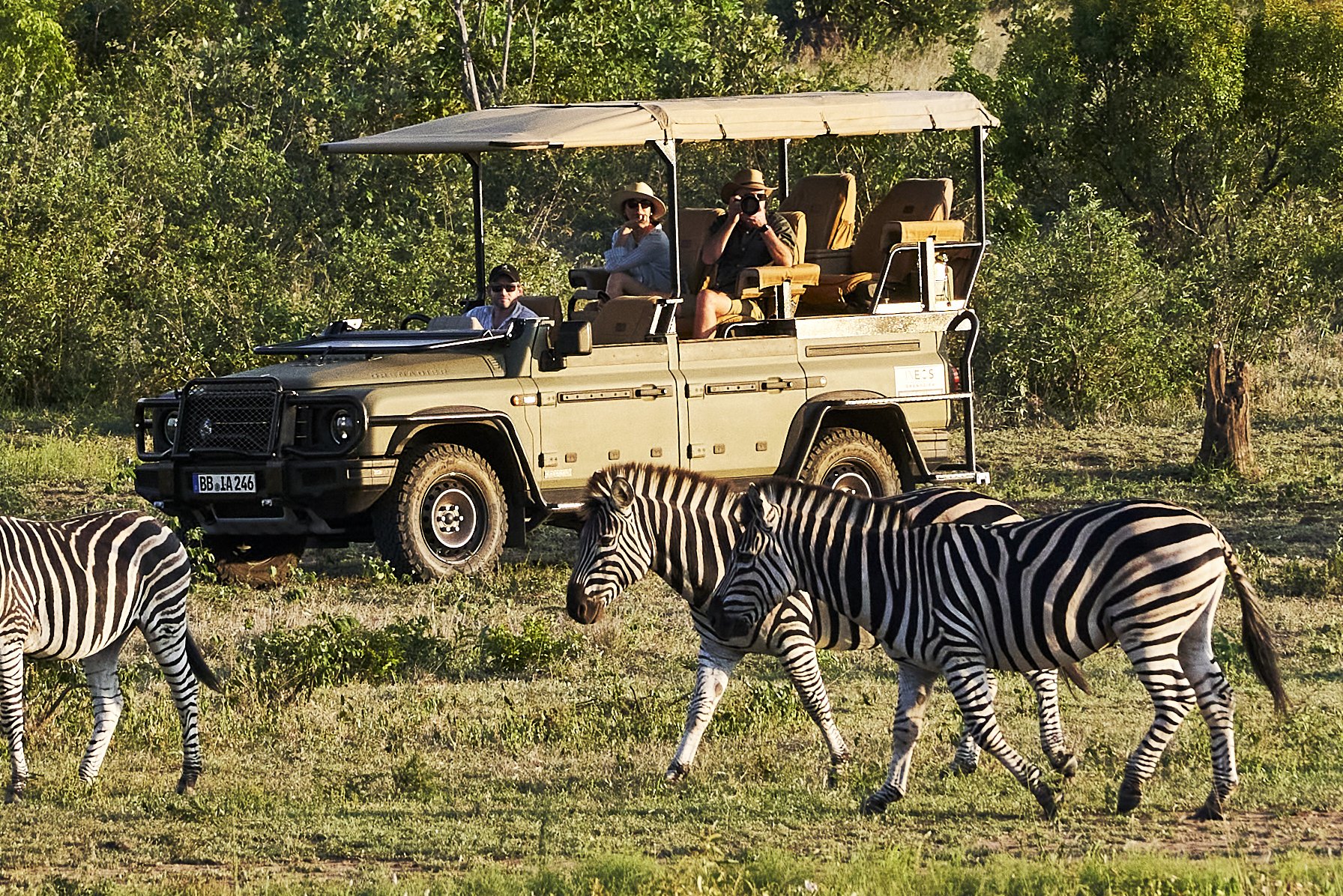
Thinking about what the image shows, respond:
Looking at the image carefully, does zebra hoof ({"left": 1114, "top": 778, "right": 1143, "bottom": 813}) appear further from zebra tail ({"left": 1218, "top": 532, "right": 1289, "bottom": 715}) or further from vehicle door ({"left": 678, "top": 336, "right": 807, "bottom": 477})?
vehicle door ({"left": 678, "top": 336, "right": 807, "bottom": 477})

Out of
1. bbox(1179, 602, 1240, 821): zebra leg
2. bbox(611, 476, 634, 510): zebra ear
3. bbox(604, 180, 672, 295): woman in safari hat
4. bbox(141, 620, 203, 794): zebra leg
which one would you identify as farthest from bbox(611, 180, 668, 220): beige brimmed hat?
bbox(1179, 602, 1240, 821): zebra leg

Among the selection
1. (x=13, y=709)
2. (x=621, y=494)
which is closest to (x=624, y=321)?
(x=621, y=494)

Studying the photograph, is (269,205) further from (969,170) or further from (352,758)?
(352,758)

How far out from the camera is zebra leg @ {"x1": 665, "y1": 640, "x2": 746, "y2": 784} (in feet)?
24.7

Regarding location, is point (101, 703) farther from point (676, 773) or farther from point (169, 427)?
point (169, 427)

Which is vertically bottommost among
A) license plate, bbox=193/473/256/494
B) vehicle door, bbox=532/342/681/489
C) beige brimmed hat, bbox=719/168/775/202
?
license plate, bbox=193/473/256/494

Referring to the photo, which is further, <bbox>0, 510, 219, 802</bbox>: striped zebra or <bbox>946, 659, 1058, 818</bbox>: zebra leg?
<bbox>0, 510, 219, 802</bbox>: striped zebra

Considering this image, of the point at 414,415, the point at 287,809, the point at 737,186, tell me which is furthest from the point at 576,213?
the point at 287,809

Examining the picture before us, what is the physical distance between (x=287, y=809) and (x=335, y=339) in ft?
18.5

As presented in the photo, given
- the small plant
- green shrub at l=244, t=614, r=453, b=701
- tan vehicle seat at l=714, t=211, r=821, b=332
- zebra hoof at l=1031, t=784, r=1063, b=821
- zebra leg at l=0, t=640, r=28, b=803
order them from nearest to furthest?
zebra hoof at l=1031, t=784, r=1063, b=821
zebra leg at l=0, t=640, r=28, b=803
green shrub at l=244, t=614, r=453, b=701
the small plant
tan vehicle seat at l=714, t=211, r=821, b=332

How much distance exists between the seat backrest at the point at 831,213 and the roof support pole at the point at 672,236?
2200mm

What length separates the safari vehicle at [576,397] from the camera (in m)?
11.4

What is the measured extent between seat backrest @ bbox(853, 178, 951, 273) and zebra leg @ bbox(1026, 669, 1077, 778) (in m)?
6.48

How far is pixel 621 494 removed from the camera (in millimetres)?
7789
